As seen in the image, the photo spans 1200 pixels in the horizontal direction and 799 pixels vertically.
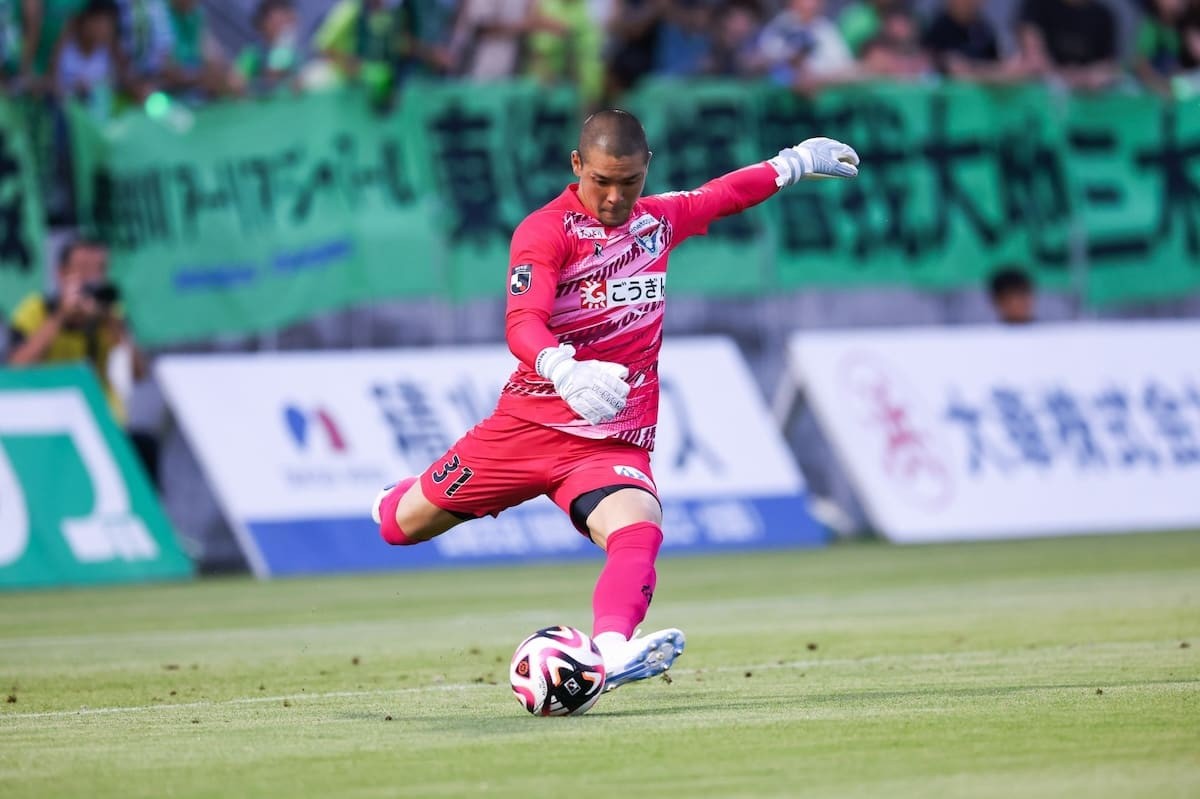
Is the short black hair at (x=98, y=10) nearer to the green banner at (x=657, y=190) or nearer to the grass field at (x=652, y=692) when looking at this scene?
the green banner at (x=657, y=190)

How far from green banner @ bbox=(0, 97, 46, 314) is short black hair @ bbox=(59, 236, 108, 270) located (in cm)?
17

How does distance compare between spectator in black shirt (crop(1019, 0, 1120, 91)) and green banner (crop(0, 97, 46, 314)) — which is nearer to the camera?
green banner (crop(0, 97, 46, 314))

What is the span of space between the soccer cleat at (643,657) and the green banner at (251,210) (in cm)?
1081

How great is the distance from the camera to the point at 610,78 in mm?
19438

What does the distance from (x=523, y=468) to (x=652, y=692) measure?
1.09 m

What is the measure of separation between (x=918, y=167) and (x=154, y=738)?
46.9ft

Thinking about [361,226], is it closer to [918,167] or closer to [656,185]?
[656,185]

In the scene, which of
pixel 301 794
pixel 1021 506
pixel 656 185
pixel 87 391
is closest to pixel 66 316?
pixel 87 391

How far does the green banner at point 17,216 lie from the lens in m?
17.1

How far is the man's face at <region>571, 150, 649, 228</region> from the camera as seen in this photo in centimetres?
808

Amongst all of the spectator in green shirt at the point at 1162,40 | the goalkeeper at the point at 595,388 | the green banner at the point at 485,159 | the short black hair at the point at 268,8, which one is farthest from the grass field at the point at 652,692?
the spectator in green shirt at the point at 1162,40

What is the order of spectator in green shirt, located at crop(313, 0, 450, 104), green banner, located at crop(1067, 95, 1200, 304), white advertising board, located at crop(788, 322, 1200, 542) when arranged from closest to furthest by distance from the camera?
spectator in green shirt, located at crop(313, 0, 450, 104) < white advertising board, located at crop(788, 322, 1200, 542) < green banner, located at crop(1067, 95, 1200, 304)

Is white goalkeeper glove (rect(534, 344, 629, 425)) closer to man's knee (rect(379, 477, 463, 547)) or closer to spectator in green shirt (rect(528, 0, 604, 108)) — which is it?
man's knee (rect(379, 477, 463, 547))

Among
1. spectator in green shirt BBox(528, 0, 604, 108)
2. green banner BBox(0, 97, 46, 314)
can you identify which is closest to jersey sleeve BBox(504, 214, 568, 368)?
green banner BBox(0, 97, 46, 314)
